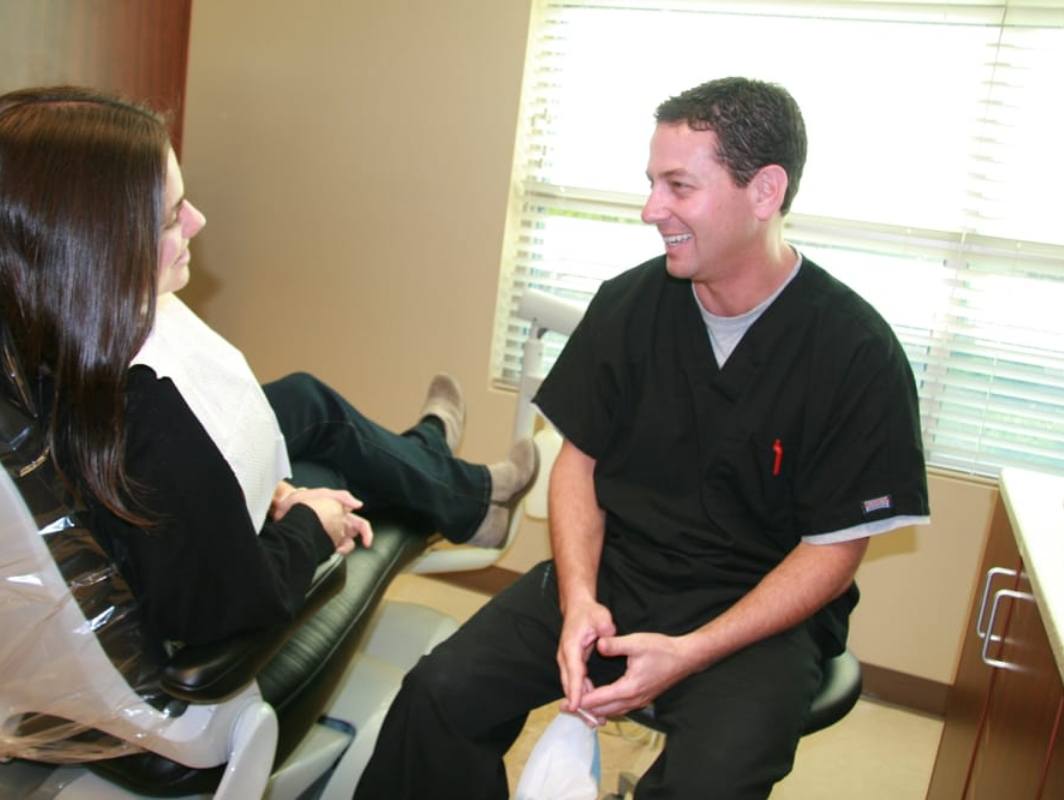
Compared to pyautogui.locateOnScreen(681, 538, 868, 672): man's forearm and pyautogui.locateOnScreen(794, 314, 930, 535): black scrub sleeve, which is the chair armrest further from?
pyautogui.locateOnScreen(794, 314, 930, 535): black scrub sleeve

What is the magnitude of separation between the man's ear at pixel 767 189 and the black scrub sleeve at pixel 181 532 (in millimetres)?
847

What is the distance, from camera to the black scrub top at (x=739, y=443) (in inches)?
52.7

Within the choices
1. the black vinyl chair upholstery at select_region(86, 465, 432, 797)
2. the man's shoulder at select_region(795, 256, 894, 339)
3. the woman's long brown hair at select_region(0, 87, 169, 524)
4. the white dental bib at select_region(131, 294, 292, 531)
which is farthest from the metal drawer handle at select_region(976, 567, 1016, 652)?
the woman's long brown hair at select_region(0, 87, 169, 524)

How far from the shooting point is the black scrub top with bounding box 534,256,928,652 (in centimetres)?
134

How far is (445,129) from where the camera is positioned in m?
2.65

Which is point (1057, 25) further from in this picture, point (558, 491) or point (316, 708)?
point (316, 708)

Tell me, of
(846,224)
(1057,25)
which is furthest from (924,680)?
(1057,25)

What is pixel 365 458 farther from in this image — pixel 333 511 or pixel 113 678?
pixel 113 678

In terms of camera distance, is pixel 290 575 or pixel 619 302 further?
pixel 619 302

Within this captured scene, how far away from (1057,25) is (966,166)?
352 mm

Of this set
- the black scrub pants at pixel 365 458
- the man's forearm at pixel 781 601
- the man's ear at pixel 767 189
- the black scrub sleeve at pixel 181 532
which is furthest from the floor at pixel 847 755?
the man's ear at pixel 767 189

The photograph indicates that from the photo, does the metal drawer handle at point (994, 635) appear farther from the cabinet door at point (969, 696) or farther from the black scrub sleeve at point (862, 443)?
the black scrub sleeve at point (862, 443)

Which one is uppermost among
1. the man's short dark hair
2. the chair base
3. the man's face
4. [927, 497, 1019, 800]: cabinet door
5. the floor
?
the man's short dark hair

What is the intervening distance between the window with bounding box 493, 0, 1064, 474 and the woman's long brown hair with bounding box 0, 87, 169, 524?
177 centimetres
